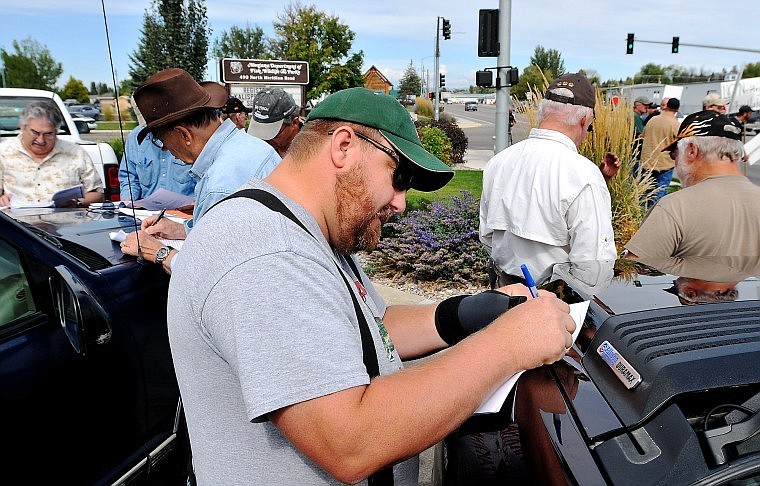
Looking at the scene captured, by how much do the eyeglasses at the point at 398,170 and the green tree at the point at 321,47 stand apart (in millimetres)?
34165

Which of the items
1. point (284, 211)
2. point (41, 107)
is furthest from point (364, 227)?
point (41, 107)

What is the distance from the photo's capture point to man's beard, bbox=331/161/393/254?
4.17 feet

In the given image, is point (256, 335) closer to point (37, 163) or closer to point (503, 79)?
point (37, 163)

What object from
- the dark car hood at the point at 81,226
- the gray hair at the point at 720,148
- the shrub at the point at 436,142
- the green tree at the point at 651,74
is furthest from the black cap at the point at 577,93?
the green tree at the point at 651,74

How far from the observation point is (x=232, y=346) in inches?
40.9

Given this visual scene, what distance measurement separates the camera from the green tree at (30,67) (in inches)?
88.3

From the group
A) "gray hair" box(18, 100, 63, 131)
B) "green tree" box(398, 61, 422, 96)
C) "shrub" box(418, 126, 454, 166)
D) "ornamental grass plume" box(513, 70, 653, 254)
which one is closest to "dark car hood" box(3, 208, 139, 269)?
"gray hair" box(18, 100, 63, 131)

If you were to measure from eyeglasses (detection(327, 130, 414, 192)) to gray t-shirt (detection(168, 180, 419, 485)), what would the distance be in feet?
0.70

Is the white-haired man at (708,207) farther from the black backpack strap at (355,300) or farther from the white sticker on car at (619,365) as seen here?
the black backpack strap at (355,300)

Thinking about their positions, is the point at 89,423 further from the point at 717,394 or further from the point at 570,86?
the point at 570,86

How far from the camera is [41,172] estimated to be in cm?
454

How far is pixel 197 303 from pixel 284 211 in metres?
0.25

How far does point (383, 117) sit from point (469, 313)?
0.73 meters

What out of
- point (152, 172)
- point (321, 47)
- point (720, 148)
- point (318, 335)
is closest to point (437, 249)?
point (152, 172)
